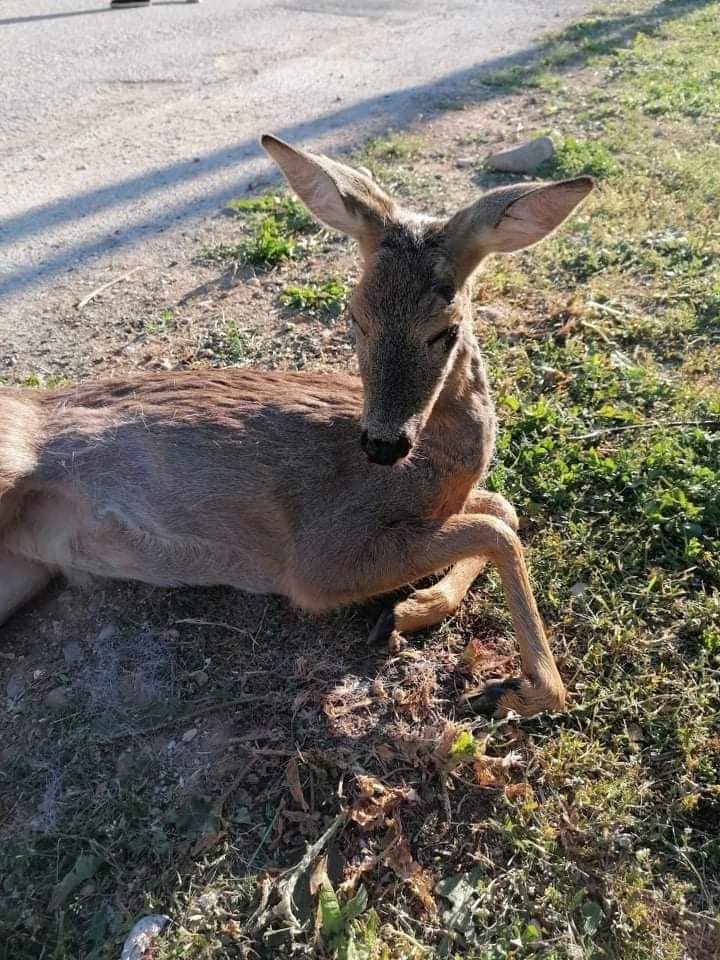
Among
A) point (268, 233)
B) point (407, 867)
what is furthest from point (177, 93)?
point (407, 867)

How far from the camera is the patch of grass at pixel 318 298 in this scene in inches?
227

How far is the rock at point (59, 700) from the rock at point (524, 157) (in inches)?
241

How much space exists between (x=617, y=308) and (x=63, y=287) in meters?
4.27

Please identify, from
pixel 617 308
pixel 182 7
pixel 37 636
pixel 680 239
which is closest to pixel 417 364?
pixel 37 636

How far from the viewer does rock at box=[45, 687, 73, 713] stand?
11.4 feet

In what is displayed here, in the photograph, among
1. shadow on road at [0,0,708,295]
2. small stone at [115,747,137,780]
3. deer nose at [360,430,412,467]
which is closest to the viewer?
deer nose at [360,430,412,467]

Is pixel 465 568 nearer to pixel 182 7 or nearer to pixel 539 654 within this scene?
pixel 539 654

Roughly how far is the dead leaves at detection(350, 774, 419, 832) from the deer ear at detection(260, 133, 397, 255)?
7.80 feet

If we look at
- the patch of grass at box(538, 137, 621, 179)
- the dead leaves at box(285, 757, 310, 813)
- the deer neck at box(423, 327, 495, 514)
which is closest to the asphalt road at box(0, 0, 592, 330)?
the patch of grass at box(538, 137, 621, 179)

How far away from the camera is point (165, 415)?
396 cm

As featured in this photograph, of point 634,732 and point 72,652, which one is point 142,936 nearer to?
point 72,652

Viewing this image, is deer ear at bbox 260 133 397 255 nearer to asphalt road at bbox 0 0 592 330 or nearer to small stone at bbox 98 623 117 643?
small stone at bbox 98 623 117 643

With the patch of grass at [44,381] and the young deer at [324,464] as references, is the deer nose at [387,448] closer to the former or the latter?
the young deer at [324,464]

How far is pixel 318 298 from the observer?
5801mm
